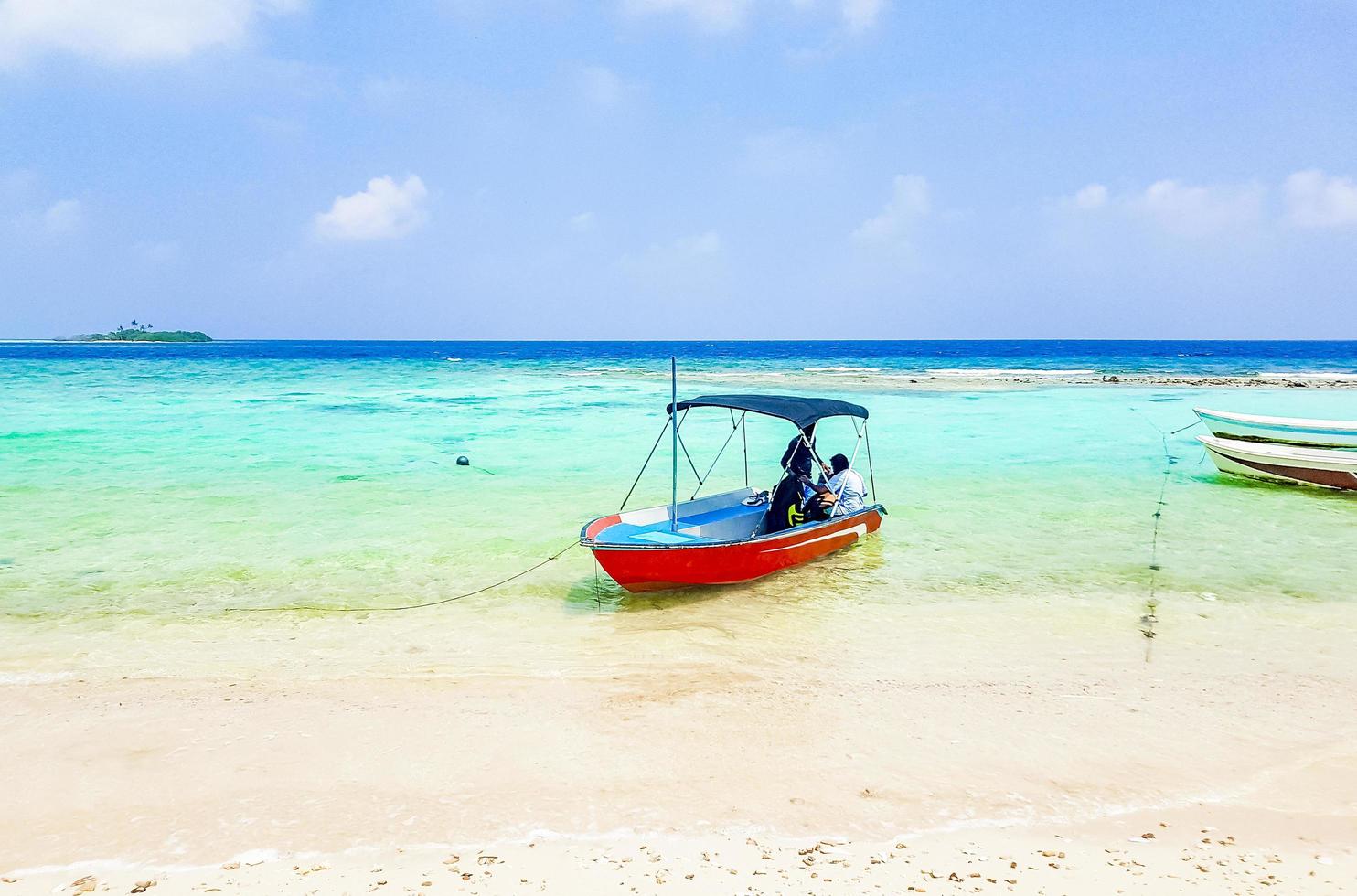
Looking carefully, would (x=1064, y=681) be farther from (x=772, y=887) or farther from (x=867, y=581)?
(x=772, y=887)

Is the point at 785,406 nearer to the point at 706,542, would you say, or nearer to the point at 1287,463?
the point at 706,542

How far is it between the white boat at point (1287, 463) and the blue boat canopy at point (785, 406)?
391 inches

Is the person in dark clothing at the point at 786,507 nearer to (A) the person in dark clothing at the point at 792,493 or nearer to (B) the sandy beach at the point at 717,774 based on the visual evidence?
(A) the person in dark clothing at the point at 792,493

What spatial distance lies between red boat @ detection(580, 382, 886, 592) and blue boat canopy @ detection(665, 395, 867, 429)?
0.04 ft

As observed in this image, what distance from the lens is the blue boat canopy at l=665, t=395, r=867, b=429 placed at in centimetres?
1003

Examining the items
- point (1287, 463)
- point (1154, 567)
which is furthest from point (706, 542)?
point (1287, 463)

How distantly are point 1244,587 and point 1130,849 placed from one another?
6.55m

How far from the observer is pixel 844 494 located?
1102 cm

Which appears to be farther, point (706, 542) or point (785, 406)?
point (785, 406)

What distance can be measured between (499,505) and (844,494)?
6206mm

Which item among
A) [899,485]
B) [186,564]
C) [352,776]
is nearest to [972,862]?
[352,776]

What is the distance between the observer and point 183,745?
5500 millimetres

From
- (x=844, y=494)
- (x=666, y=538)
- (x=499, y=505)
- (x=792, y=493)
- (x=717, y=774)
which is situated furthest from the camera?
(x=499, y=505)

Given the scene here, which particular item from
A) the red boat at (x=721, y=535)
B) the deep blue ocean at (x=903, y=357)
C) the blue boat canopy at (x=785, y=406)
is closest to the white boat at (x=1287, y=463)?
the red boat at (x=721, y=535)
